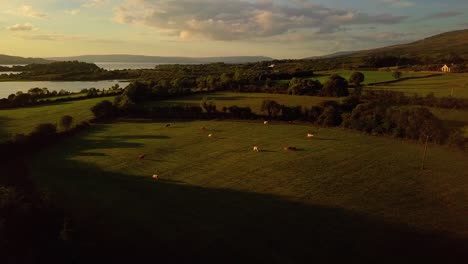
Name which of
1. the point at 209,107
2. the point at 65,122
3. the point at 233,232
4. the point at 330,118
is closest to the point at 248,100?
the point at 209,107

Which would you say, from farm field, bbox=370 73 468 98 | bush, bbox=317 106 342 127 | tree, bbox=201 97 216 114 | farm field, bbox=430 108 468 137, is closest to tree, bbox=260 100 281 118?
bush, bbox=317 106 342 127

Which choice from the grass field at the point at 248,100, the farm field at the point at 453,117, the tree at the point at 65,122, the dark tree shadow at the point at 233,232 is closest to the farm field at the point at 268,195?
the dark tree shadow at the point at 233,232

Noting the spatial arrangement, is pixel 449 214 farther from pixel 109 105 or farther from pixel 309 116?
pixel 109 105

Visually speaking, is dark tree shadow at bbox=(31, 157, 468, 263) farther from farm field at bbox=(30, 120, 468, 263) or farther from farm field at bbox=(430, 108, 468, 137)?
farm field at bbox=(430, 108, 468, 137)

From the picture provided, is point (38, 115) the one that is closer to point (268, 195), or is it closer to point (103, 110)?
point (103, 110)

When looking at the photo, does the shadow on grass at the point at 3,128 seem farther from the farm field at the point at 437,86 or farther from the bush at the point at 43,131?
the farm field at the point at 437,86

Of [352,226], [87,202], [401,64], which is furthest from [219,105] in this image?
[401,64]
